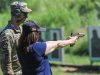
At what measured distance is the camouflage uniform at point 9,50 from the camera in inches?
248

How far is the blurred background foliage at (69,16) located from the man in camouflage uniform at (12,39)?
39.2 ft

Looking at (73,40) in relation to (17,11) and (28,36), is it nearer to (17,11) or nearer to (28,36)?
(28,36)

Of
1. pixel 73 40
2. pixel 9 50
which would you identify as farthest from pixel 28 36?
pixel 9 50

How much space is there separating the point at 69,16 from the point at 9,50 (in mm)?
16027

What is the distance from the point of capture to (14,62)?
21.7 feet

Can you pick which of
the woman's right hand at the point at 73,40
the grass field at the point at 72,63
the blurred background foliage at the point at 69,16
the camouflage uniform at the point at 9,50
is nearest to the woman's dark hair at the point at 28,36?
the woman's right hand at the point at 73,40

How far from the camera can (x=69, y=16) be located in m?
22.3

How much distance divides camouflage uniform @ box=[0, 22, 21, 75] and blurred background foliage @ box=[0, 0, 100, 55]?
11921mm

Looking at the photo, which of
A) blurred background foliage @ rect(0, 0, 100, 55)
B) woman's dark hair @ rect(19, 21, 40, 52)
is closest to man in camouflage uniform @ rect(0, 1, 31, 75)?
woman's dark hair @ rect(19, 21, 40, 52)

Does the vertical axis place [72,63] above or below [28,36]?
below

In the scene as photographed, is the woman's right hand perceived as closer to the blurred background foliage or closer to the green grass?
the green grass

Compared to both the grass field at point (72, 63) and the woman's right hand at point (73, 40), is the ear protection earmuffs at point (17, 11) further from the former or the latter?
the grass field at point (72, 63)

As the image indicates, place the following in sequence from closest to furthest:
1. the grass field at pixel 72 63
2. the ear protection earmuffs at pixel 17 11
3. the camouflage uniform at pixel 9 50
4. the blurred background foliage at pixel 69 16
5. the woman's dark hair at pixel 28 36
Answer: the woman's dark hair at pixel 28 36 < the camouflage uniform at pixel 9 50 < the ear protection earmuffs at pixel 17 11 < the grass field at pixel 72 63 < the blurred background foliage at pixel 69 16

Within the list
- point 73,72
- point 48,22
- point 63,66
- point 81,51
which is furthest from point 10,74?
point 48,22
